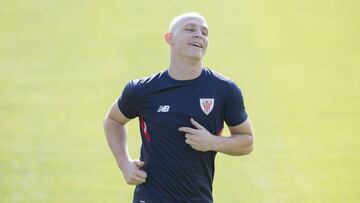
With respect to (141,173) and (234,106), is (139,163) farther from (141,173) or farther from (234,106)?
(234,106)

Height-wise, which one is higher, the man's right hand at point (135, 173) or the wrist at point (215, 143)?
the wrist at point (215, 143)

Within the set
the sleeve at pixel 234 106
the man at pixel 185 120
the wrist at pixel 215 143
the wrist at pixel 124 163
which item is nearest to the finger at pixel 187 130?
the man at pixel 185 120

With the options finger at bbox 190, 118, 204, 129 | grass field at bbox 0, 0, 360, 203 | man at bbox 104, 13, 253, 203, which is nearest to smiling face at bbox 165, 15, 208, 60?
man at bbox 104, 13, 253, 203

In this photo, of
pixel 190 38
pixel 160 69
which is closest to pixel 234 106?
pixel 190 38

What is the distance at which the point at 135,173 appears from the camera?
5.57 m

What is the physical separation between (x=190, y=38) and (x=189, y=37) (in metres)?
0.02

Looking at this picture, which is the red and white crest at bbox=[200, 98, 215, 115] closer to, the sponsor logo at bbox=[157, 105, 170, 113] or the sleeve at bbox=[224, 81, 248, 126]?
the sleeve at bbox=[224, 81, 248, 126]

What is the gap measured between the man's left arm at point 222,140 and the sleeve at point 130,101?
0.42 metres

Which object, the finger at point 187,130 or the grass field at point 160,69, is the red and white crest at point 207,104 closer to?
the finger at point 187,130

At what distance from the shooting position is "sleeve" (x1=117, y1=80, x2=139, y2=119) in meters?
5.60

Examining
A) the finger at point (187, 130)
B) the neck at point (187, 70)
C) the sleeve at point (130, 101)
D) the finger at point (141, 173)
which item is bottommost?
the finger at point (141, 173)

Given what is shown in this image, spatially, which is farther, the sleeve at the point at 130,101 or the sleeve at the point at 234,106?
the sleeve at the point at 130,101

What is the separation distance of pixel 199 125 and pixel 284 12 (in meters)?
13.9

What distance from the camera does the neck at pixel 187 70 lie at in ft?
18.0
